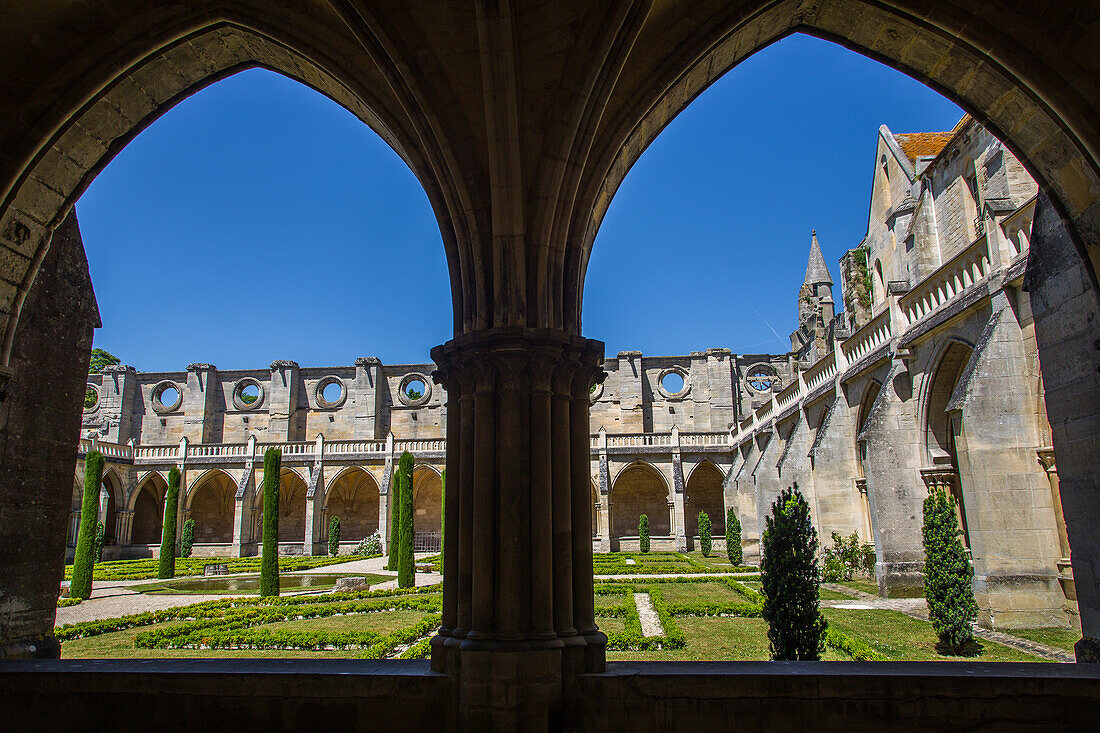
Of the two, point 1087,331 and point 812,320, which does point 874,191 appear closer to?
point 812,320

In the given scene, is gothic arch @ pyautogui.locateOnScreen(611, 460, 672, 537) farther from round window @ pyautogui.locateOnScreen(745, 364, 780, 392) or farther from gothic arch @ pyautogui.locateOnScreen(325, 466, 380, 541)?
gothic arch @ pyautogui.locateOnScreen(325, 466, 380, 541)

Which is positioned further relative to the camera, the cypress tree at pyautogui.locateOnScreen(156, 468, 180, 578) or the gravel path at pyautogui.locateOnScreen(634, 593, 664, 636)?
the cypress tree at pyautogui.locateOnScreen(156, 468, 180, 578)

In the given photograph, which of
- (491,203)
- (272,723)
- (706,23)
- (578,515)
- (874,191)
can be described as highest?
(874,191)

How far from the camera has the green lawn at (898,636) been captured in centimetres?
695

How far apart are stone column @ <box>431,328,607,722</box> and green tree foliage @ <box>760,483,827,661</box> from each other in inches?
116

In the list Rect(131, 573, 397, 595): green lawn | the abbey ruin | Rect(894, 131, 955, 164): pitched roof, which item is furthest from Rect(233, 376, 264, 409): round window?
Rect(894, 131, 955, 164): pitched roof

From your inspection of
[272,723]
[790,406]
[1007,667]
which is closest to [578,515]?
[272,723]

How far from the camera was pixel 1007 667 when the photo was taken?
124 inches

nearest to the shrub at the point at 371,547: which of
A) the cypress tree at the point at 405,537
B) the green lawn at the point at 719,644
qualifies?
the cypress tree at the point at 405,537

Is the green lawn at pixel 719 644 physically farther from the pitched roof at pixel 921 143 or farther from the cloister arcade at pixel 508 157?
the pitched roof at pixel 921 143

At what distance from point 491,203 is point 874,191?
637 inches

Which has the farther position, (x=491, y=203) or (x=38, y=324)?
(x=38, y=324)

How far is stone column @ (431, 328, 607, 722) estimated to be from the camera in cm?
335

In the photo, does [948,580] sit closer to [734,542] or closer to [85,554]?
[734,542]
